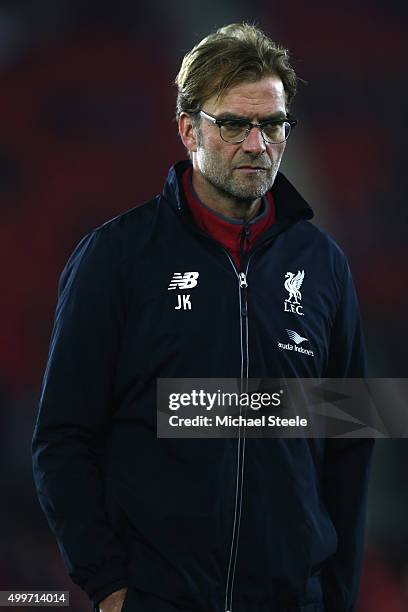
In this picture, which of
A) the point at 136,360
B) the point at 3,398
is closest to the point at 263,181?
the point at 136,360

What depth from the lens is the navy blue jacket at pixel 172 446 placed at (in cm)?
168

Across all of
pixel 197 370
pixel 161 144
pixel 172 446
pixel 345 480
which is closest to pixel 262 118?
pixel 197 370

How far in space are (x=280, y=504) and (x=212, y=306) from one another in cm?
35

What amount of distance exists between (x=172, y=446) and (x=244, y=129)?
55 centimetres

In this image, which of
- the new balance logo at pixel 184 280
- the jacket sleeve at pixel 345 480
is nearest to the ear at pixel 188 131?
the new balance logo at pixel 184 280

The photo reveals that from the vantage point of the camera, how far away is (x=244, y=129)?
5.81 ft

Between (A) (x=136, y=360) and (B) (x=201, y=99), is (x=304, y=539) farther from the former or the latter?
(B) (x=201, y=99)

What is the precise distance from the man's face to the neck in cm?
2

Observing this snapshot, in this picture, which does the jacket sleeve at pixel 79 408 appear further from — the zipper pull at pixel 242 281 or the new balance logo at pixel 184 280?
the zipper pull at pixel 242 281

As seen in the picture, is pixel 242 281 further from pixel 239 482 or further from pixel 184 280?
pixel 239 482

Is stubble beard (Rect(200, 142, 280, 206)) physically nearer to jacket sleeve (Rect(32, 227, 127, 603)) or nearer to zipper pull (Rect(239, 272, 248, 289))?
zipper pull (Rect(239, 272, 248, 289))

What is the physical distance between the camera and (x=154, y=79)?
13.4 ft

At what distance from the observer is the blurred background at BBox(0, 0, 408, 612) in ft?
13.1

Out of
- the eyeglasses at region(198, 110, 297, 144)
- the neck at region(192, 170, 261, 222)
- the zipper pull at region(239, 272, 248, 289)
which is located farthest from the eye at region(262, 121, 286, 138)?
the zipper pull at region(239, 272, 248, 289)
